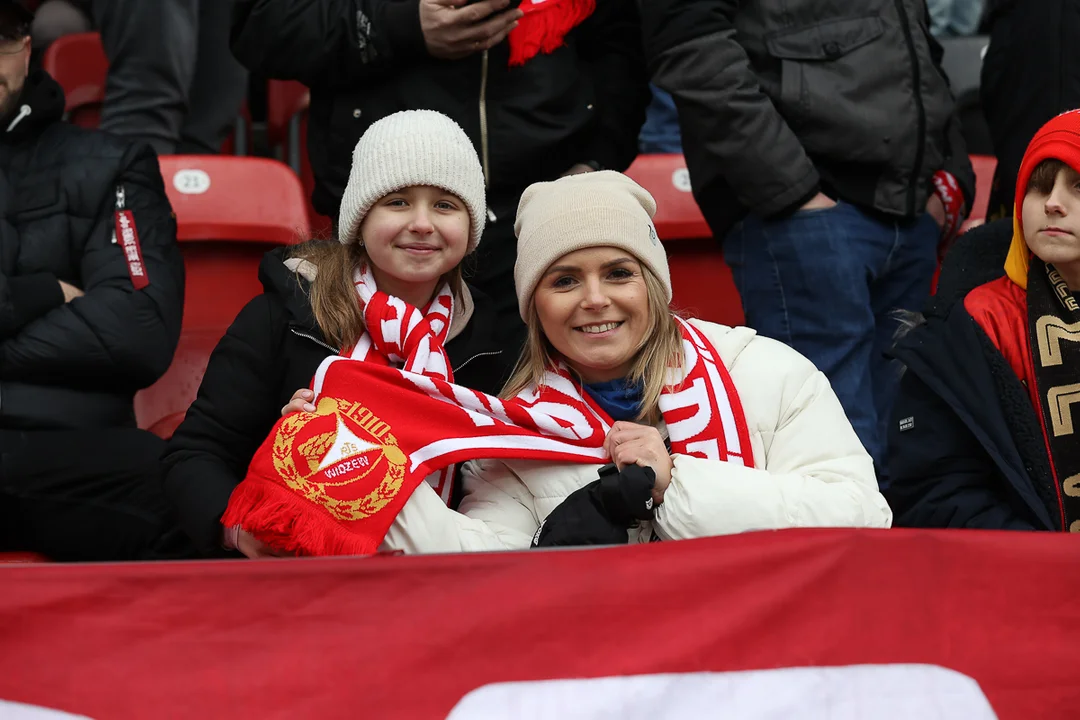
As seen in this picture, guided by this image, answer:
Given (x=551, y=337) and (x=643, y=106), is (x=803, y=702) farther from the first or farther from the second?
(x=643, y=106)

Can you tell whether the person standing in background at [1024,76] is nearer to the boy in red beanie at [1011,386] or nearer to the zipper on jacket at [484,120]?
the boy in red beanie at [1011,386]

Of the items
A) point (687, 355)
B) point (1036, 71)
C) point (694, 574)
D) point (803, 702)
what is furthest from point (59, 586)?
point (1036, 71)

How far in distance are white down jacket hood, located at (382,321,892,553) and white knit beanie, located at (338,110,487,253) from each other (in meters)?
0.54

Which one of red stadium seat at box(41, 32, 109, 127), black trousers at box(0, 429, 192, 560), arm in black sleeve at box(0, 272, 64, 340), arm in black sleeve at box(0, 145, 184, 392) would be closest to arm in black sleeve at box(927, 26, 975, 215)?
arm in black sleeve at box(0, 145, 184, 392)

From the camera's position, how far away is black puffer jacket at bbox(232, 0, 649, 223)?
315 cm

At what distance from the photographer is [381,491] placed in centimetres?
228

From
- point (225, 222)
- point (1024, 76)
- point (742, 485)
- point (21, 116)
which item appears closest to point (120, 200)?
point (21, 116)

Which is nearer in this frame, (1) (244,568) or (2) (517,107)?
(1) (244,568)

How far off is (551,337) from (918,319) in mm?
1122

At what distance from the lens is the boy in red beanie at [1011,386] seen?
8.38 feet

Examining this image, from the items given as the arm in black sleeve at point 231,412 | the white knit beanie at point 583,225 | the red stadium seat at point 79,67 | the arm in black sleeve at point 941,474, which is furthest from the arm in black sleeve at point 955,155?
the red stadium seat at point 79,67

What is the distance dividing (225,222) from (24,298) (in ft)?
3.06

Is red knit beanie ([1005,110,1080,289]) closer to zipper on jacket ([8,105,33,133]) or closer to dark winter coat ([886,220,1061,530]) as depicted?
dark winter coat ([886,220,1061,530])

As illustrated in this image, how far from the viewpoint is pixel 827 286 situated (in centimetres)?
326
